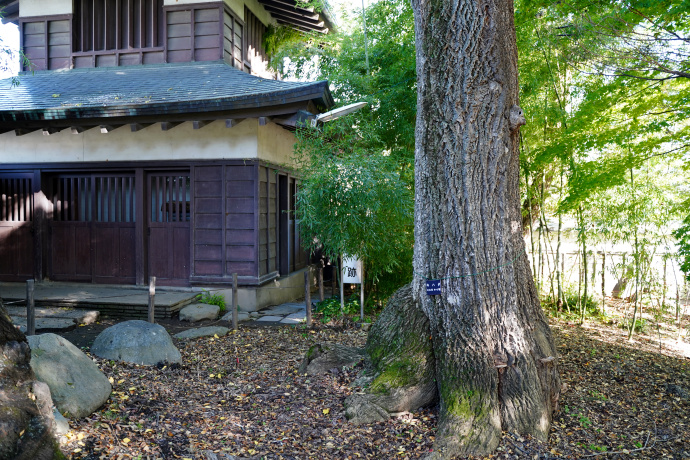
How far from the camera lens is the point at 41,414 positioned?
2.79 m

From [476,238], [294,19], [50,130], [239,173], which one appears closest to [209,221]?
[239,173]

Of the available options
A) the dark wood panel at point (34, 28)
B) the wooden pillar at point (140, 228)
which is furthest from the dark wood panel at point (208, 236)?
the dark wood panel at point (34, 28)

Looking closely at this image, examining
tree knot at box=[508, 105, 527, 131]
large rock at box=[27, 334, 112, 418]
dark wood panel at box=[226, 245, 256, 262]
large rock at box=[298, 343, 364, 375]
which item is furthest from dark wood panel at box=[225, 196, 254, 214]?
tree knot at box=[508, 105, 527, 131]

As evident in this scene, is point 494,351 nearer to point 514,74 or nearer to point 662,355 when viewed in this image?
point 514,74

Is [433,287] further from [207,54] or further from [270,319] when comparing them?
[207,54]

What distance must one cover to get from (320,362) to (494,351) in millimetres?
1713

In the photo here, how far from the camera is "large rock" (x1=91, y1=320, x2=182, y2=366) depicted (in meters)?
4.88

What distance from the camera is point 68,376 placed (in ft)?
11.9

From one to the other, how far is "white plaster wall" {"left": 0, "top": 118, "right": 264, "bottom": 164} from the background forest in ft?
3.67

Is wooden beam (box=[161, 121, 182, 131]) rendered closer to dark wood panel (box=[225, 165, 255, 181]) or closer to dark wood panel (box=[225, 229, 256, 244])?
dark wood panel (box=[225, 165, 255, 181])

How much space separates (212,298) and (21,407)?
202 inches

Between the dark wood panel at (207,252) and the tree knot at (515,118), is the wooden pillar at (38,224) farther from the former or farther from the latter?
the tree knot at (515,118)

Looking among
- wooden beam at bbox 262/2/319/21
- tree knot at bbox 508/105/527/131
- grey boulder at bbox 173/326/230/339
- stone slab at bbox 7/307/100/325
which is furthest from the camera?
wooden beam at bbox 262/2/319/21

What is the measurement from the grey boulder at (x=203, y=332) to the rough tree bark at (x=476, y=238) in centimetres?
298
